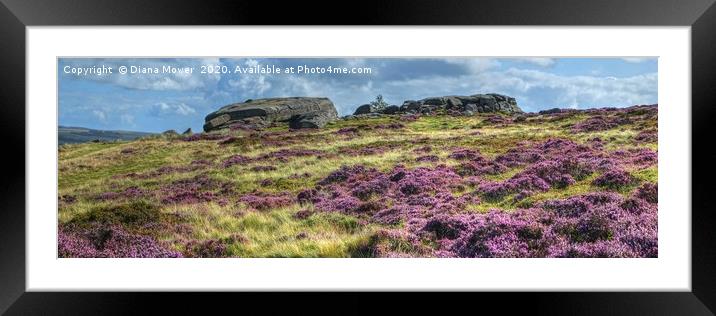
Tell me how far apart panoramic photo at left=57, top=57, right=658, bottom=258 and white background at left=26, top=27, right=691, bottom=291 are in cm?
127

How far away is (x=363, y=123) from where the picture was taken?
13859mm

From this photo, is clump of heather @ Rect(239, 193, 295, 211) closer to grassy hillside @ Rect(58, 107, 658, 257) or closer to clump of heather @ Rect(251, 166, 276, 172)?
grassy hillside @ Rect(58, 107, 658, 257)

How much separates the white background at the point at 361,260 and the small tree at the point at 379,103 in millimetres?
6416

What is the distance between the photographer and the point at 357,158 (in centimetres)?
1185

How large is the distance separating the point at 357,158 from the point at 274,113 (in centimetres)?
314

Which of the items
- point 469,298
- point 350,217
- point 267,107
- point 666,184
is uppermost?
point 267,107

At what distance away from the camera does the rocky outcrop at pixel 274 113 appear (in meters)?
13.0

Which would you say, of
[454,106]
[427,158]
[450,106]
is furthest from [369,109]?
[427,158]

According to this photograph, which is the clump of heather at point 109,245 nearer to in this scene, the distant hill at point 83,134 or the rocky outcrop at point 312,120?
the distant hill at point 83,134
